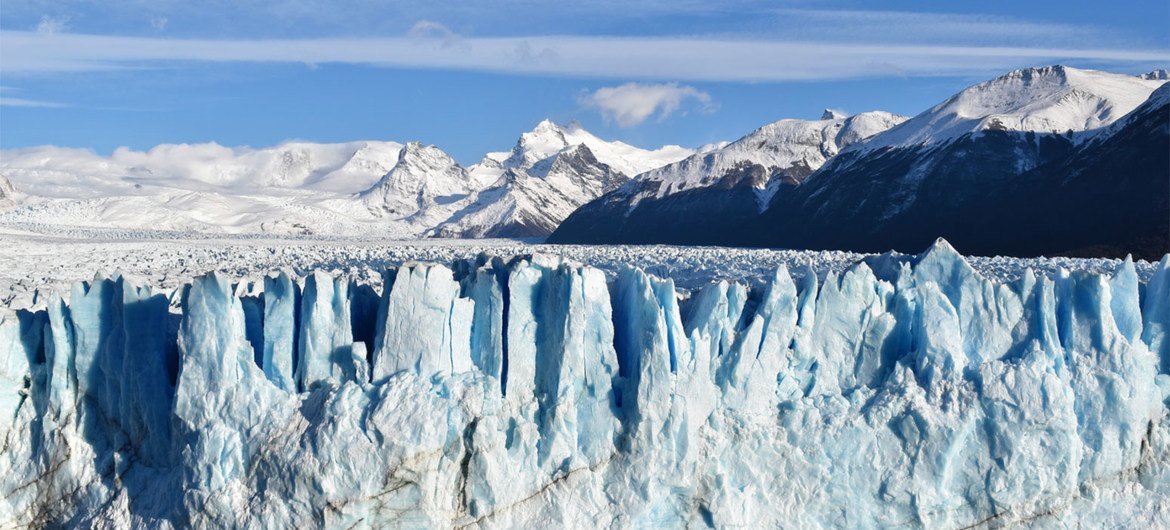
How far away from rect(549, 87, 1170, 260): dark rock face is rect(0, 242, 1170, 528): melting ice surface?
19.2 m

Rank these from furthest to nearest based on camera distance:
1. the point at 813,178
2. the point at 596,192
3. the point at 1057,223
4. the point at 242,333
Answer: the point at 596,192
the point at 813,178
the point at 1057,223
the point at 242,333

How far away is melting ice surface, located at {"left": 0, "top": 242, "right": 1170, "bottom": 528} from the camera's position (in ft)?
42.4

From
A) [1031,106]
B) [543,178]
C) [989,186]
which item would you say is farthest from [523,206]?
[989,186]

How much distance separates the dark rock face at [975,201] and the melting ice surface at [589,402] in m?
19.2

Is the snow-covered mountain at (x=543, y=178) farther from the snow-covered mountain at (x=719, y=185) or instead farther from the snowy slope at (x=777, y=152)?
the snowy slope at (x=777, y=152)

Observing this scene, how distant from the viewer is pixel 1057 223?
38938mm

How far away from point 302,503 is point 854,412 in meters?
7.30

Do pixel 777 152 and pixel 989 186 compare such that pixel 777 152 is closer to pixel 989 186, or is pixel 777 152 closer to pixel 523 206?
pixel 989 186

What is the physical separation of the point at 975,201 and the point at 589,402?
118 ft

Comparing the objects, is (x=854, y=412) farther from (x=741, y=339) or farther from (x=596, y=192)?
(x=596, y=192)

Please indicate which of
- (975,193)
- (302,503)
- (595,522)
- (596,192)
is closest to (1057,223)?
(975,193)

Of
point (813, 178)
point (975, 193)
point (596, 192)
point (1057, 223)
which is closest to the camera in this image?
point (1057, 223)

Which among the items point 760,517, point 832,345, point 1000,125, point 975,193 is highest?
point 1000,125

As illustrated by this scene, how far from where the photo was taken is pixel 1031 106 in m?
49.7
